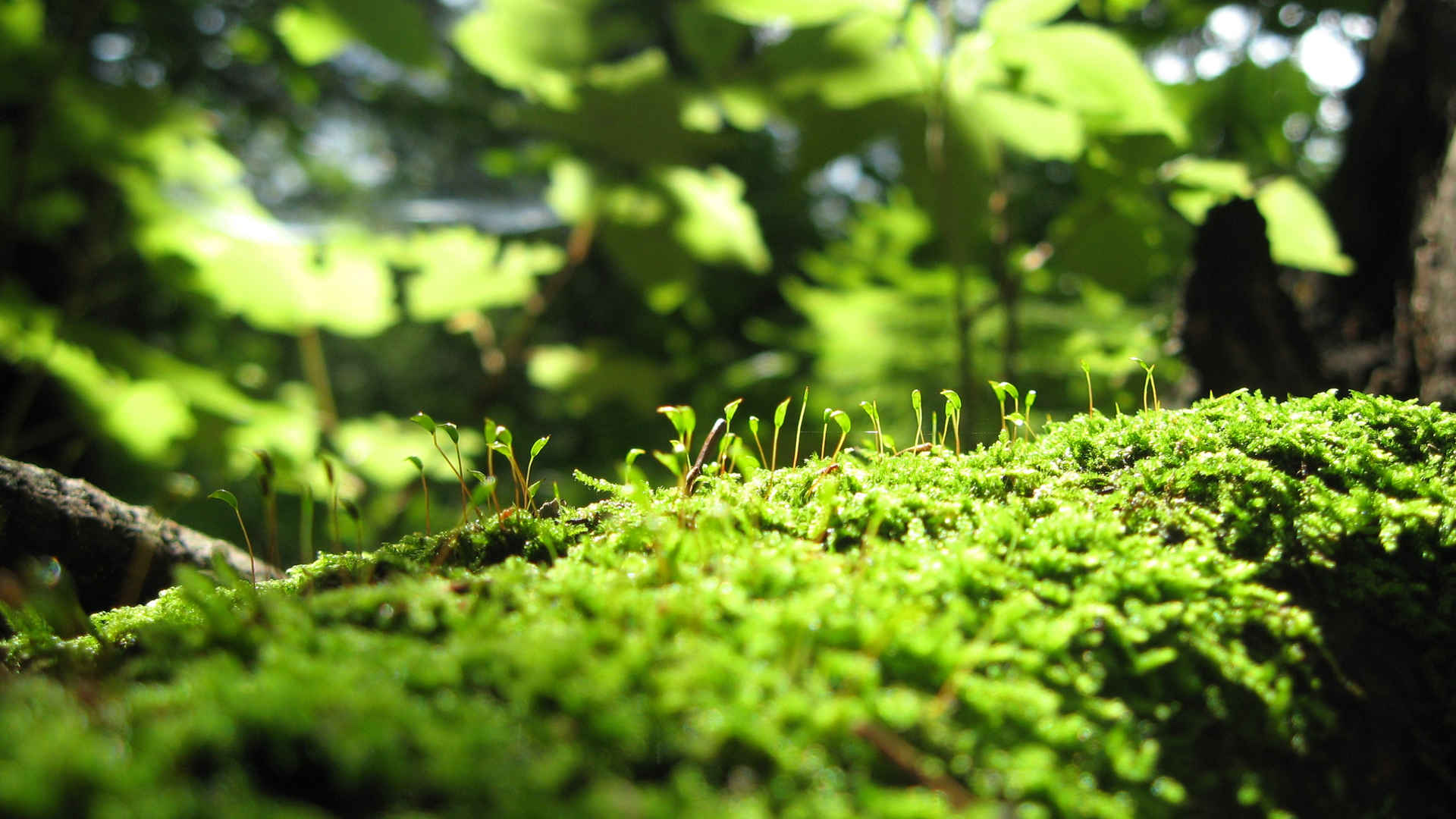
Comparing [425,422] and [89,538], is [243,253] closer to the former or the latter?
[89,538]

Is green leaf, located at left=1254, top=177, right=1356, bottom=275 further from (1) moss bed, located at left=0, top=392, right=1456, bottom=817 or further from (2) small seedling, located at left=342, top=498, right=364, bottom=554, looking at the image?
(2) small seedling, located at left=342, top=498, right=364, bottom=554

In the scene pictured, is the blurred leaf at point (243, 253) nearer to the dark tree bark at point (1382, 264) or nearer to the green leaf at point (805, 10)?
the green leaf at point (805, 10)

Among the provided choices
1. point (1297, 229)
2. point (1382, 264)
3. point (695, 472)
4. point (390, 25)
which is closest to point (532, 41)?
point (390, 25)

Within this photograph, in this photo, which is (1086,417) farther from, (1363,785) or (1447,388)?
(1447,388)

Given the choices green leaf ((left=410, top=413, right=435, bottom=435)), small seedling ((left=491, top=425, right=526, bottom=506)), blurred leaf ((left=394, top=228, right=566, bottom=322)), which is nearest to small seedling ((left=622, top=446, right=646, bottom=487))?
small seedling ((left=491, top=425, right=526, bottom=506))

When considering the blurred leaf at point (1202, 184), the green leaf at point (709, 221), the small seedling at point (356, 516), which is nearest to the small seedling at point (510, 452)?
the small seedling at point (356, 516)
